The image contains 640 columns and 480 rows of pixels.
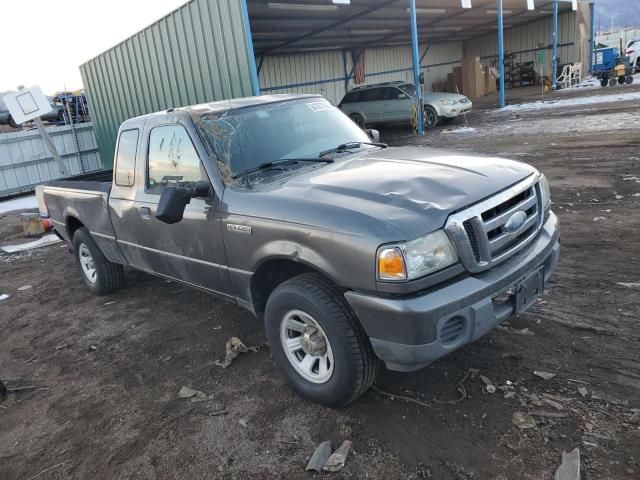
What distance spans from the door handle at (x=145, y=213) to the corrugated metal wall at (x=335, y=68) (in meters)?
21.3

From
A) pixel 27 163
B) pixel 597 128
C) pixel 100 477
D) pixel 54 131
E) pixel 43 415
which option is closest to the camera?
pixel 100 477

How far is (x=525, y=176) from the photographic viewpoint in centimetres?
332

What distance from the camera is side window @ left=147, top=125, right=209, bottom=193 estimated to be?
12.5 feet

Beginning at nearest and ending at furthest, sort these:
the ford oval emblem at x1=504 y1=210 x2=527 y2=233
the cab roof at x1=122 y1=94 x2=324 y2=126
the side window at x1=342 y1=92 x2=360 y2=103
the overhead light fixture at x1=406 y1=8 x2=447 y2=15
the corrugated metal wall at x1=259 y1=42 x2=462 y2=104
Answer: the ford oval emblem at x1=504 y1=210 x2=527 y2=233, the cab roof at x1=122 y1=94 x2=324 y2=126, the side window at x1=342 y1=92 x2=360 y2=103, the overhead light fixture at x1=406 y1=8 x2=447 y2=15, the corrugated metal wall at x1=259 y1=42 x2=462 y2=104

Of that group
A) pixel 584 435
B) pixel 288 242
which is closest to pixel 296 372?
pixel 288 242

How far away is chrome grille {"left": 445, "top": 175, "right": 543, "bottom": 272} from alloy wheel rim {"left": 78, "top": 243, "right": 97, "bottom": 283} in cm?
459

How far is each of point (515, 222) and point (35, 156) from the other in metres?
A: 16.4

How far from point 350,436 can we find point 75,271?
18.3 feet

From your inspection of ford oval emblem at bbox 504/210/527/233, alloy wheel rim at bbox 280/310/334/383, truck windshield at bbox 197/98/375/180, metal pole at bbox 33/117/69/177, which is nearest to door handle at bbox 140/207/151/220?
truck windshield at bbox 197/98/375/180

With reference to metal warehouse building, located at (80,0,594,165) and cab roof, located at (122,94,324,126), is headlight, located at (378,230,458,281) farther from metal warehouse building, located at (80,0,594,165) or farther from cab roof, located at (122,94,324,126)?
metal warehouse building, located at (80,0,594,165)

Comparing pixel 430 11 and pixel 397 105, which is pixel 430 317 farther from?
pixel 430 11

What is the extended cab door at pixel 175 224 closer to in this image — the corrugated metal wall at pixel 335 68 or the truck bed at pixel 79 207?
the truck bed at pixel 79 207

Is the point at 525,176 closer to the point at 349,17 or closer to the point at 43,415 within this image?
the point at 43,415

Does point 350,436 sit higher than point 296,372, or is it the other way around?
point 296,372
